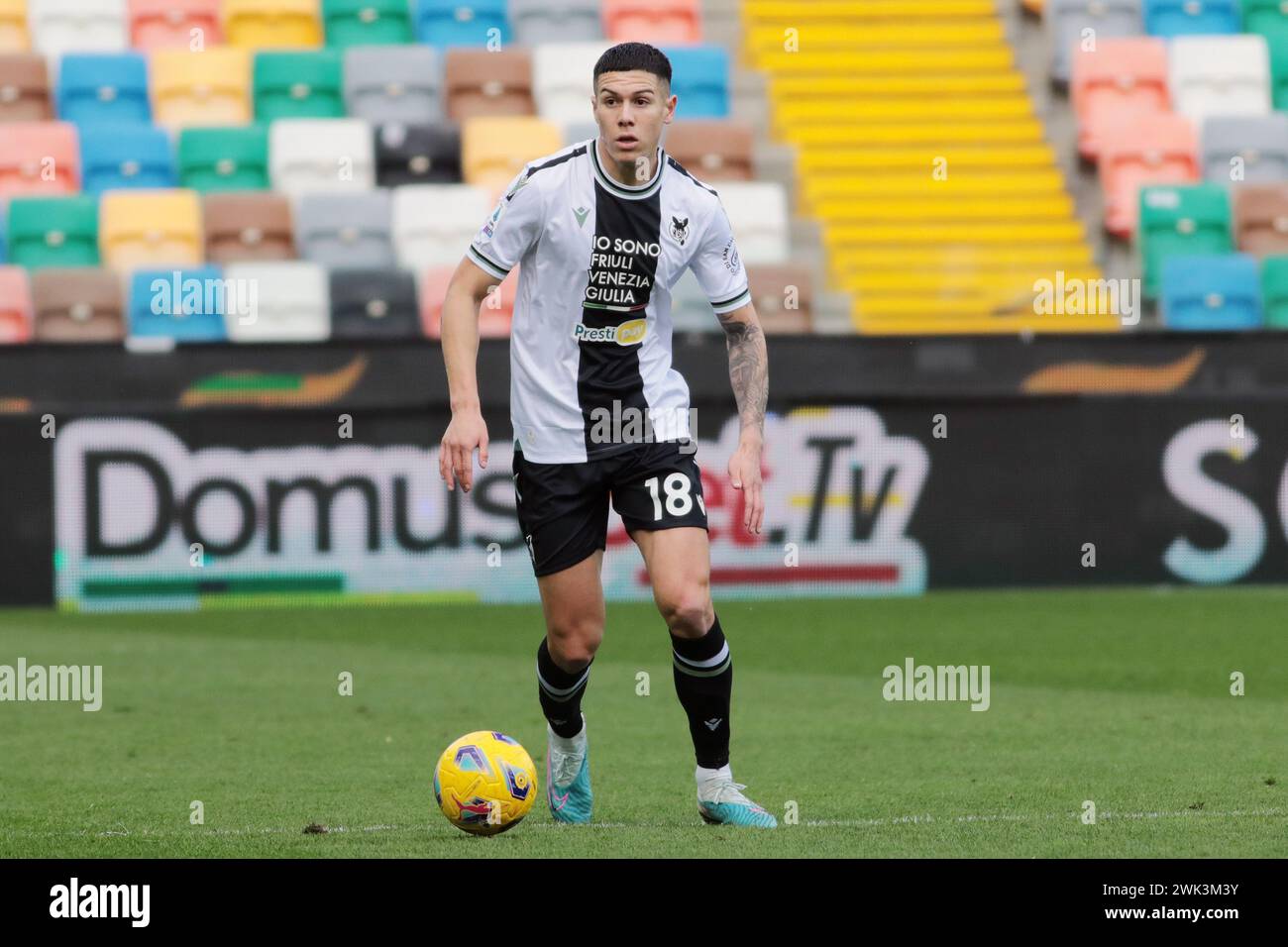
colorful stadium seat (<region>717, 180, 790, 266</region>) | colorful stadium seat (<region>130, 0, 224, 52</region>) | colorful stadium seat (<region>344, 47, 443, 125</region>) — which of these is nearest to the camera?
colorful stadium seat (<region>717, 180, 790, 266</region>)

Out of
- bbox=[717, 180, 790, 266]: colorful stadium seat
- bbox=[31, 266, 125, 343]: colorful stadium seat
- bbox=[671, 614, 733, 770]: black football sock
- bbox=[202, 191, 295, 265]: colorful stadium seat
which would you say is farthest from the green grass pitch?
bbox=[202, 191, 295, 265]: colorful stadium seat

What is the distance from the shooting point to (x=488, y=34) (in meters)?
19.9

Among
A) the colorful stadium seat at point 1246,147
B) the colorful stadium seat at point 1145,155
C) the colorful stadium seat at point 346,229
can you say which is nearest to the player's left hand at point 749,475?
the colorful stadium seat at point 346,229

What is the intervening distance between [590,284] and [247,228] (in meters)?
10.9

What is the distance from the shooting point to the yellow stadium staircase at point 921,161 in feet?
57.4

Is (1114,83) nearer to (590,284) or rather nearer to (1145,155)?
(1145,155)

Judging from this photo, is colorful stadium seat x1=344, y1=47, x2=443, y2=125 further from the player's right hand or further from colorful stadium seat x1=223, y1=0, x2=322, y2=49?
the player's right hand

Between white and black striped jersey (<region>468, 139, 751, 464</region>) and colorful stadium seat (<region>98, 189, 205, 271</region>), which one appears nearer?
white and black striped jersey (<region>468, 139, 751, 464</region>)

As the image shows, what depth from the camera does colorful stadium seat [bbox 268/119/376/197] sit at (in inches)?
704

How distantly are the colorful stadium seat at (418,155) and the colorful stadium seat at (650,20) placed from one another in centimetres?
254

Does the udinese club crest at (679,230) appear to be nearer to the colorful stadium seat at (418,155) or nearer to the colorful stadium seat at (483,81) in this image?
the colorful stadium seat at (418,155)

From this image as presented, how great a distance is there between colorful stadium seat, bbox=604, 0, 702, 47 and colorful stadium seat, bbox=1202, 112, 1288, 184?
474cm

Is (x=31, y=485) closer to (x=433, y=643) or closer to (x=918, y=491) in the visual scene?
(x=433, y=643)
